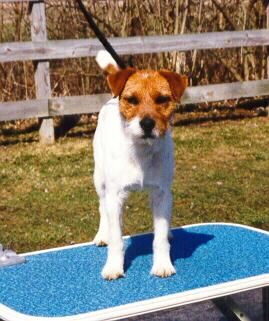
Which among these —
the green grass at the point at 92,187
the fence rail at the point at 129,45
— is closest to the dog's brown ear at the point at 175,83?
the green grass at the point at 92,187

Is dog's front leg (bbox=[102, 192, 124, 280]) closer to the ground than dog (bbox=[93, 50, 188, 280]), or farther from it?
closer to the ground

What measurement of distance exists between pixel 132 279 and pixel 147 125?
86 cm

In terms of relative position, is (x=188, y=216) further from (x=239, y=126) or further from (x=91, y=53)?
(x=239, y=126)

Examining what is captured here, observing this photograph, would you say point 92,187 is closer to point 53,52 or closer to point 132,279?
point 53,52

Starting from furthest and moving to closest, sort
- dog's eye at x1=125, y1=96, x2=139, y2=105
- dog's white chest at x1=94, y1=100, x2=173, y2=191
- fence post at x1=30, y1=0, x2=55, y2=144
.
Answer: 1. fence post at x1=30, y1=0, x2=55, y2=144
2. dog's white chest at x1=94, y1=100, x2=173, y2=191
3. dog's eye at x1=125, y1=96, x2=139, y2=105

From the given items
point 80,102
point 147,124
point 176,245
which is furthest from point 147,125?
point 80,102

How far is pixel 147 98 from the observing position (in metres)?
3.48

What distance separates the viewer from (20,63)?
11133mm

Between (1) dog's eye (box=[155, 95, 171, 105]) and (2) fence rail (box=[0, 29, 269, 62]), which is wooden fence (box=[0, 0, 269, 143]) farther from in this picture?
(1) dog's eye (box=[155, 95, 171, 105])

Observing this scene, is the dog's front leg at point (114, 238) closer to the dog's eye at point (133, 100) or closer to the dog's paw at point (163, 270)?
the dog's paw at point (163, 270)

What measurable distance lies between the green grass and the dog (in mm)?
2189

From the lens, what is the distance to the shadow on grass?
427cm

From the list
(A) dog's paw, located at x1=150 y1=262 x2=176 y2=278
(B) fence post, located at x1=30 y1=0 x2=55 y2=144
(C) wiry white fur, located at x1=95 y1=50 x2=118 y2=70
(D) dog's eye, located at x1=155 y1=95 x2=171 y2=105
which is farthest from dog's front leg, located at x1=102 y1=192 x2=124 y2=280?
(B) fence post, located at x1=30 y1=0 x2=55 y2=144

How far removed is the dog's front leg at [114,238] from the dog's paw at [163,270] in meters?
0.17
